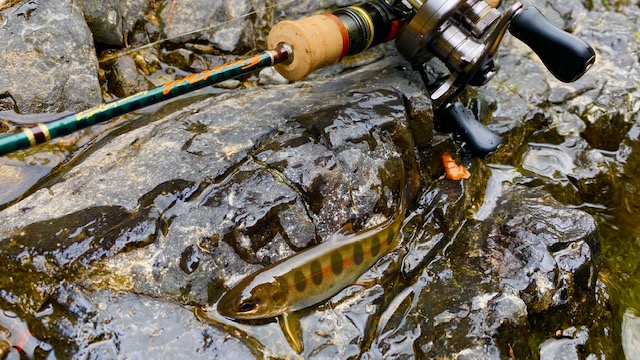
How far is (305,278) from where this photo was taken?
9.86ft

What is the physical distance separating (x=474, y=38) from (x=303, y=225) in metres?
1.52

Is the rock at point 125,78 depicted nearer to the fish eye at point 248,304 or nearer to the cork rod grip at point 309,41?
the cork rod grip at point 309,41

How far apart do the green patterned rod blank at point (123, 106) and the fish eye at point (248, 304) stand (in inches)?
41.9

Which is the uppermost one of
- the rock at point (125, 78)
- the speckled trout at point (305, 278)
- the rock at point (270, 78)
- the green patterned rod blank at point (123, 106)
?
the green patterned rod blank at point (123, 106)

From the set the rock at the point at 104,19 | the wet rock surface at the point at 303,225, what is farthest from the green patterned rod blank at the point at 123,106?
the rock at the point at 104,19

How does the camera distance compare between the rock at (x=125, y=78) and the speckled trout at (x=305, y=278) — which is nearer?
the speckled trout at (x=305, y=278)

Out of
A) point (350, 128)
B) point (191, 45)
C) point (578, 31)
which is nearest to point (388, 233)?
point (350, 128)

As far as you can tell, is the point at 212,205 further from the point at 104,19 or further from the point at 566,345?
the point at 566,345

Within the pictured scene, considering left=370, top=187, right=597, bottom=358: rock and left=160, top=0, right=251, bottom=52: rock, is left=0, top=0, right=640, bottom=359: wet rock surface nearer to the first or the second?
left=370, top=187, right=597, bottom=358: rock

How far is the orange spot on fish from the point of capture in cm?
377

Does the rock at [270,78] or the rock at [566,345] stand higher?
the rock at [270,78]

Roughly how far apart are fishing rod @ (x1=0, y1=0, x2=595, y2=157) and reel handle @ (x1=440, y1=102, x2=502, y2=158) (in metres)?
0.02

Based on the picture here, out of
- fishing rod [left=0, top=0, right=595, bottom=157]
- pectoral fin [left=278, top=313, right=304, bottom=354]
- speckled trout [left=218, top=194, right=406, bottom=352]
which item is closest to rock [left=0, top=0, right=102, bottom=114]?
fishing rod [left=0, top=0, right=595, bottom=157]

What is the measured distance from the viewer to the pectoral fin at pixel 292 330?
9.49 ft
